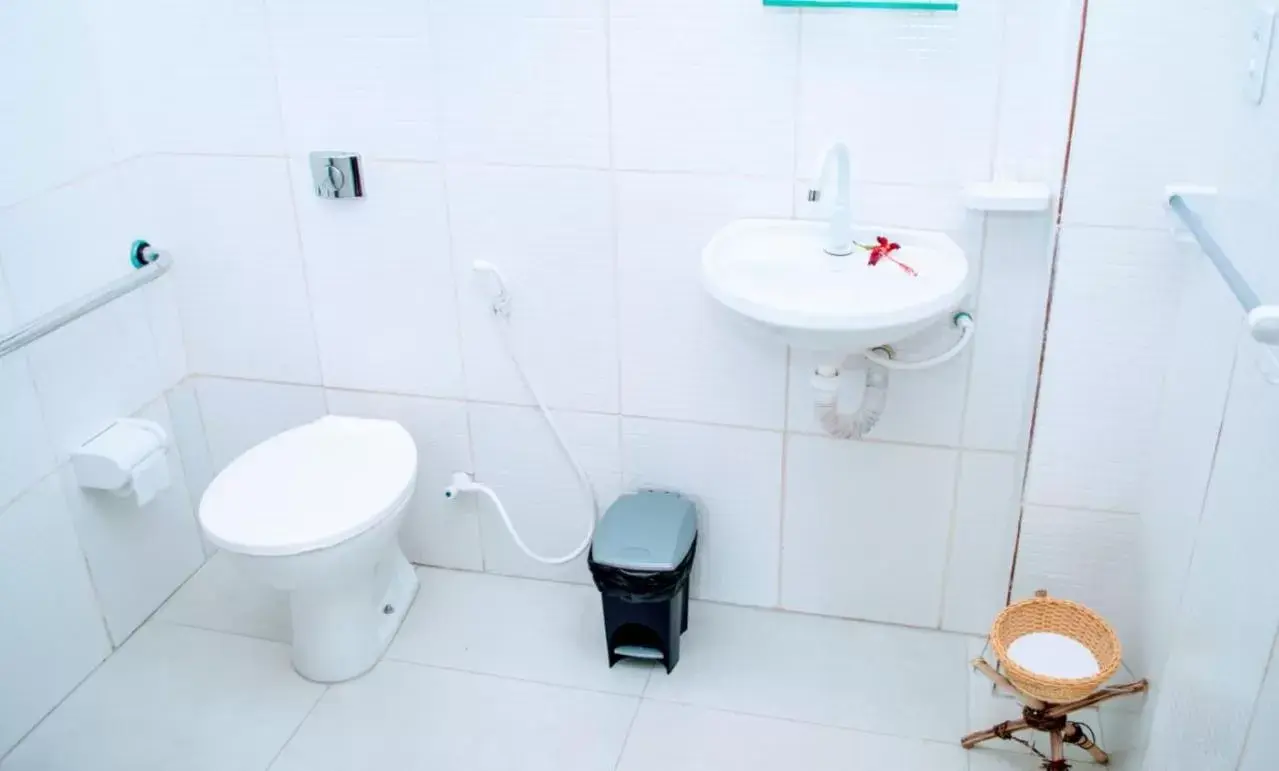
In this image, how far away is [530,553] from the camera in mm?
2408

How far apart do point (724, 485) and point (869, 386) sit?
40 centimetres

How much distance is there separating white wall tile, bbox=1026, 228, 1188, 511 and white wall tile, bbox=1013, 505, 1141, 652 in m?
0.03

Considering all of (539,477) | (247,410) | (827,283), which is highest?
(827,283)

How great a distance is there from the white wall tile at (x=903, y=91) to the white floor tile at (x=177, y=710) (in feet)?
4.77

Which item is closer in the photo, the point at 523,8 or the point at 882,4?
the point at 882,4

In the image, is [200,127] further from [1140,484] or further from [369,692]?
[1140,484]

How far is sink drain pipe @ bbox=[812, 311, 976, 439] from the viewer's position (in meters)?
2.03

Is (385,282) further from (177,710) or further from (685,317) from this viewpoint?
(177,710)

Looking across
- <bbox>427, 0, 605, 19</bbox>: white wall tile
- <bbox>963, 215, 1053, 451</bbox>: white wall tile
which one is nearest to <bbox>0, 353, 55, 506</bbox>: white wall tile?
<bbox>427, 0, 605, 19</bbox>: white wall tile

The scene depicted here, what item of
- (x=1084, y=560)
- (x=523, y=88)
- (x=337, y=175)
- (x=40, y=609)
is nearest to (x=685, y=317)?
(x=523, y=88)

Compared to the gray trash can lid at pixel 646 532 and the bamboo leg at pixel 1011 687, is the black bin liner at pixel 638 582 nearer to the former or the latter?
the gray trash can lid at pixel 646 532

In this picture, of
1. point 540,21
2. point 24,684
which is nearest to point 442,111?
point 540,21

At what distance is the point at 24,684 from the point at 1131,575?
6.70ft

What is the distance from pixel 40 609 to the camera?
2.17m
